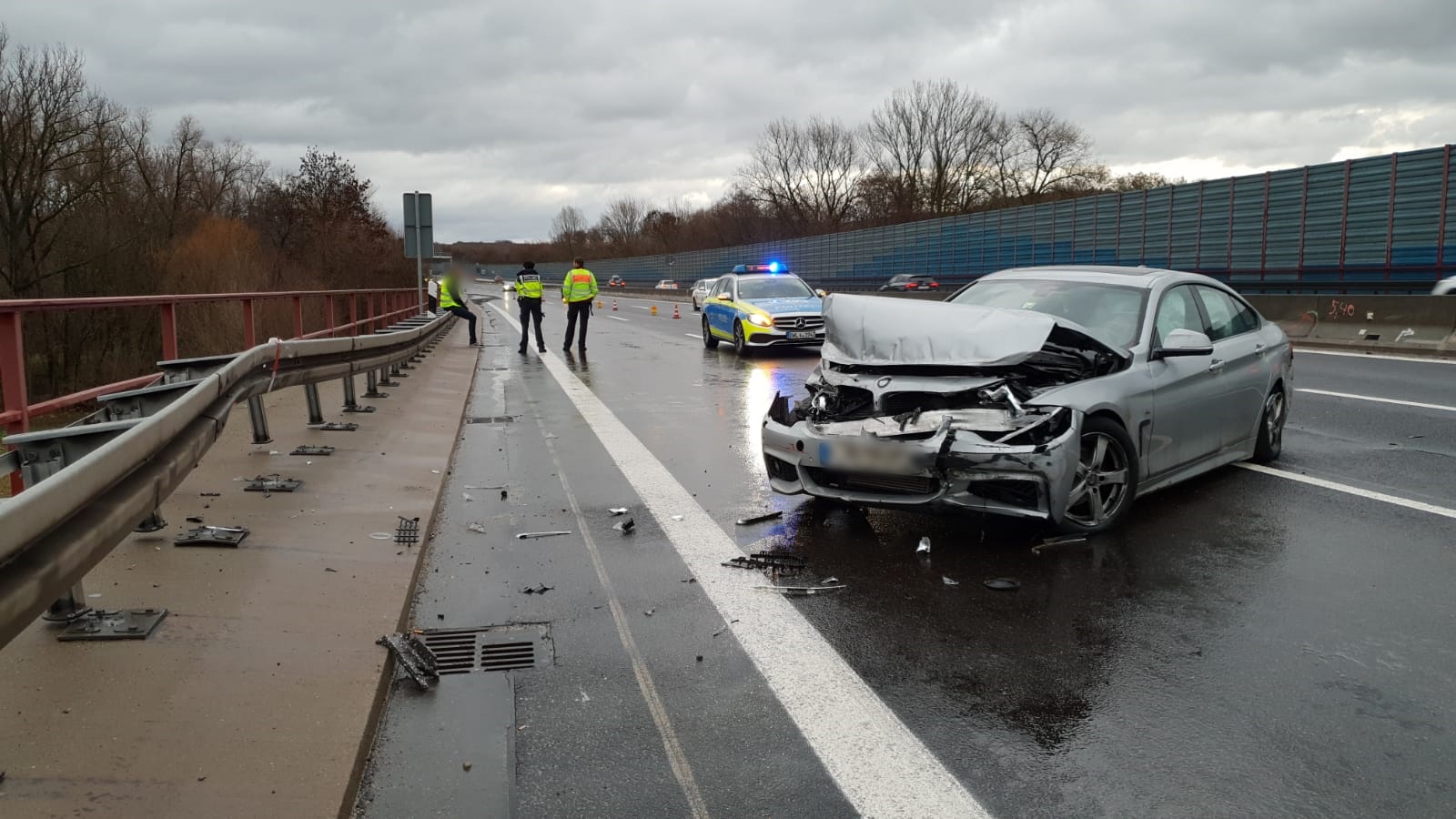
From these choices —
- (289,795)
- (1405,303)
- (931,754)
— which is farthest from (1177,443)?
(1405,303)

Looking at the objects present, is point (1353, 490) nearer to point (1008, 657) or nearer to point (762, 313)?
point (1008, 657)

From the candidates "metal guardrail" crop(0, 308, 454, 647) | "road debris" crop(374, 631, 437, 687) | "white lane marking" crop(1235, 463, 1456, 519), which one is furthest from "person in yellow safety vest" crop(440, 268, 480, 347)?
"road debris" crop(374, 631, 437, 687)

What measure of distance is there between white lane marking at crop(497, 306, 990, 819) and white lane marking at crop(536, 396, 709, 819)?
42 cm

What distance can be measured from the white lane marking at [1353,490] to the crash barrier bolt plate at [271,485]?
6.70 meters

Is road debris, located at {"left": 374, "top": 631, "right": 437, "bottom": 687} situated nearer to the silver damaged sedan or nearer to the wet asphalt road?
the wet asphalt road

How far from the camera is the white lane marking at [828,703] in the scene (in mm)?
2943

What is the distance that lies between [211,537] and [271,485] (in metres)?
1.25

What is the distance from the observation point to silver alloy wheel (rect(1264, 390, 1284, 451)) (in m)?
7.62

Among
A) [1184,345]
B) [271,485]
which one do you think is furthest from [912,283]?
[271,485]

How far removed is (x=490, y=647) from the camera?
13.6 ft

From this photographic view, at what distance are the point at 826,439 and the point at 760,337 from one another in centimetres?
1346

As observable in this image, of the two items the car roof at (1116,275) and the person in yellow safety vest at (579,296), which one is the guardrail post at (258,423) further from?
the person in yellow safety vest at (579,296)

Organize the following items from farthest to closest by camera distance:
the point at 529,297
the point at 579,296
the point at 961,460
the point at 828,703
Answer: the point at 529,297 → the point at 579,296 → the point at 961,460 → the point at 828,703

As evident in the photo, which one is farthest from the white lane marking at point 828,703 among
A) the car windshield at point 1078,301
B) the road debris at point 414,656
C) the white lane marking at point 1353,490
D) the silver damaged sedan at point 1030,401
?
the white lane marking at point 1353,490
